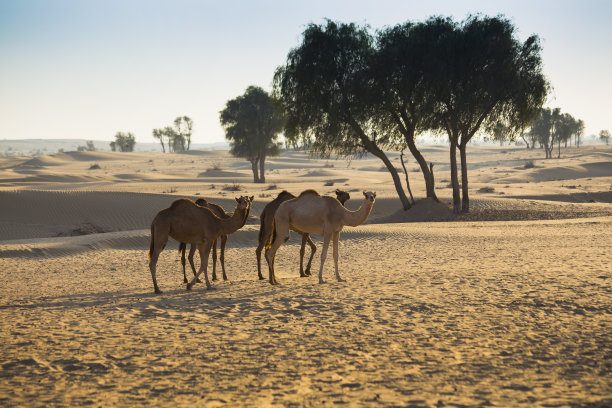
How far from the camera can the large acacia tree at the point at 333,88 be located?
87.0 feet

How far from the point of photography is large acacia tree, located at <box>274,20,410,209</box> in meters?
26.5

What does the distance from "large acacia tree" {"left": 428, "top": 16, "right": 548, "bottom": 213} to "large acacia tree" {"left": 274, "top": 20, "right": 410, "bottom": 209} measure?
3.24 meters

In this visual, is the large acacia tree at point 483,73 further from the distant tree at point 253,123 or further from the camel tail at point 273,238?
the distant tree at point 253,123

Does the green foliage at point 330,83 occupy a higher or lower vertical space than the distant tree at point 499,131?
higher

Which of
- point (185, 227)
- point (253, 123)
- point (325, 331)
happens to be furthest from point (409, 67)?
point (253, 123)

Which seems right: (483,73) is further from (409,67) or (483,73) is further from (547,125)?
(547,125)

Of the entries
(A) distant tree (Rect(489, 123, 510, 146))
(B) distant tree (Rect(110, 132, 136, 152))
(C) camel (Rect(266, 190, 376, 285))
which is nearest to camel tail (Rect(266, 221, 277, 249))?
(C) camel (Rect(266, 190, 376, 285))

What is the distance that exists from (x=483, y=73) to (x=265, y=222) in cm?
1743

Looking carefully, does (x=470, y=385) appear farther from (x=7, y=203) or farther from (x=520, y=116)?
(x=7, y=203)

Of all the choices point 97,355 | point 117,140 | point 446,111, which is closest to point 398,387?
point 97,355

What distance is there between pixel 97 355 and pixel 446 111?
887 inches

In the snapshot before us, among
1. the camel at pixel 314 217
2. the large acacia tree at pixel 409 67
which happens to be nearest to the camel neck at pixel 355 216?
the camel at pixel 314 217

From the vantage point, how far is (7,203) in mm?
27156

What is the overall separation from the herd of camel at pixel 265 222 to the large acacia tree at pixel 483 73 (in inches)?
633
